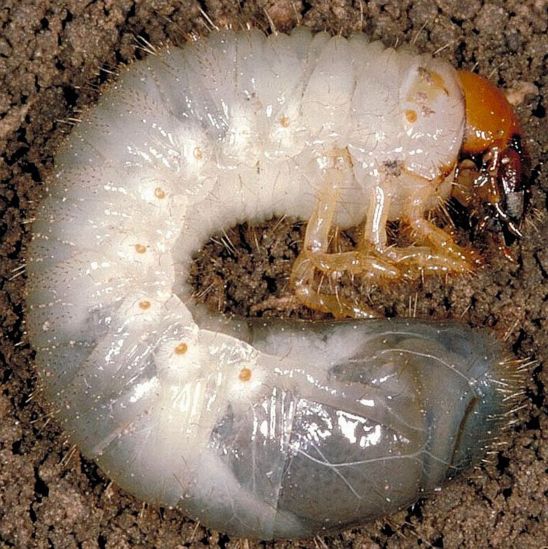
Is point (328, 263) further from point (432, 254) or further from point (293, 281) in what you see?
point (432, 254)

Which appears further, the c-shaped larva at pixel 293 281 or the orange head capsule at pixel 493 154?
the orange head capsule at pixel 493 154

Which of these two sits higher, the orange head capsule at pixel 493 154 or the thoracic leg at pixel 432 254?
the orange head capsule at pixel 493 154

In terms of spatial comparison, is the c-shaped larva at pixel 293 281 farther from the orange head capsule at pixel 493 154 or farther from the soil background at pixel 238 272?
the soil background at pixel 238 272

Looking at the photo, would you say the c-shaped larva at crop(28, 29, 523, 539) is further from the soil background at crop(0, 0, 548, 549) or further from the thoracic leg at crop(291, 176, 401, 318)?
the soil background at crop(0, 0, 548, 549)

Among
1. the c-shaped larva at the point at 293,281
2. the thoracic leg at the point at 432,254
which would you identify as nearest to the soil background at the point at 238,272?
the thoracic leg at the point at 432,254
